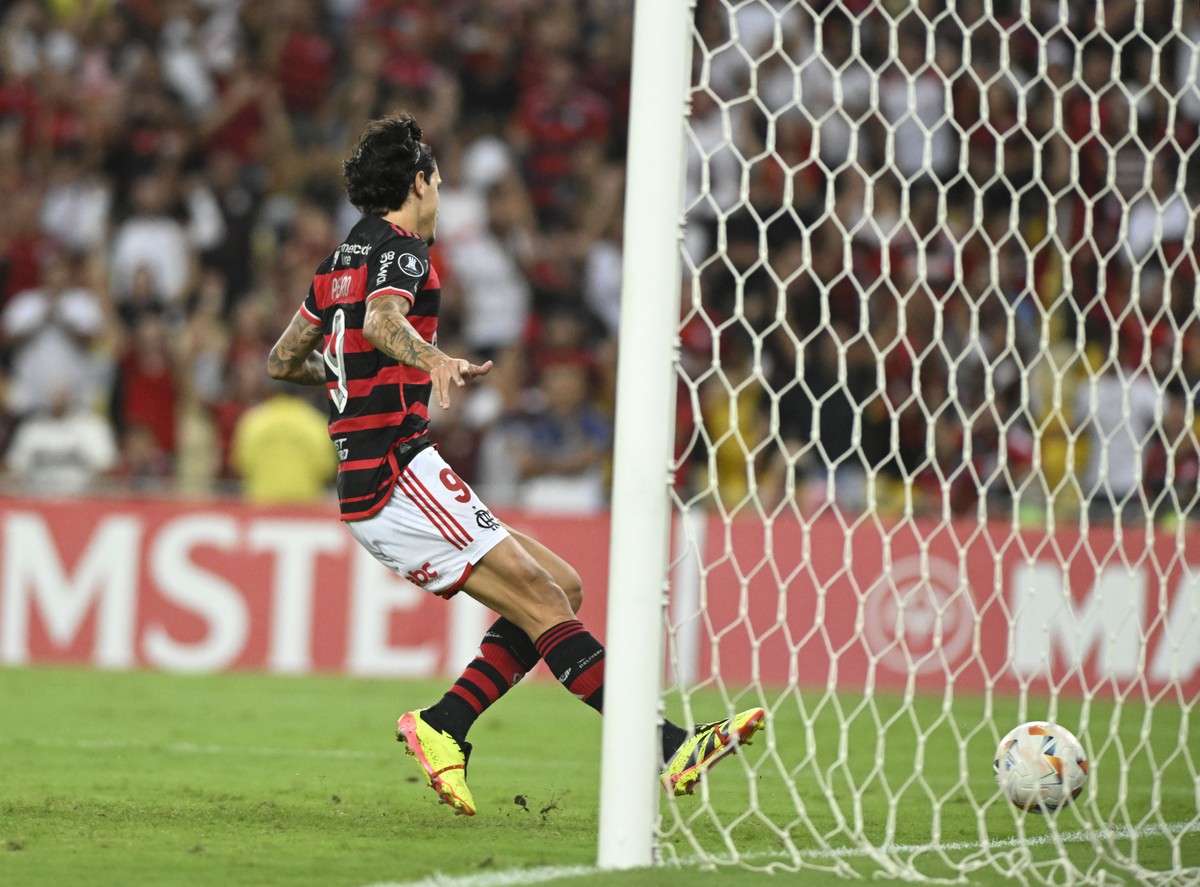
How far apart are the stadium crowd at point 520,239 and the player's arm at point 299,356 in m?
4.45

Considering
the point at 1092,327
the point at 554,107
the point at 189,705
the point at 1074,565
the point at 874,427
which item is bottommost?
the point at 189,705

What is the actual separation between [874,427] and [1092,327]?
1.52m

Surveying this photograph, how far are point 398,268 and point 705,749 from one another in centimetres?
166

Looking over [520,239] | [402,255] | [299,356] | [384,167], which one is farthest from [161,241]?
[402,255]

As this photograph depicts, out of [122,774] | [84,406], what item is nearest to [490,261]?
[84,406]

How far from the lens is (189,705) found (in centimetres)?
931

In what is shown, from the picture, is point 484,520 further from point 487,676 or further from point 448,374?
point 448,374

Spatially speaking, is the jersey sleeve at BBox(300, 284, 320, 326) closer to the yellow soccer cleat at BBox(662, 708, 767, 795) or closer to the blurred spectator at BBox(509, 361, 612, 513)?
the yellow soccer cleat at BBox(662, 708, 767, 795)

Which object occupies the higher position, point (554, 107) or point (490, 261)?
point (554, 107)

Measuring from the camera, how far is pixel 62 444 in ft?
38.8

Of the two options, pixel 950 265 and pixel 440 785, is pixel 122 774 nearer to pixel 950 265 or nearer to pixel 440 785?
pixel 440 785

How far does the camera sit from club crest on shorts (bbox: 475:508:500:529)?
5.19 meters

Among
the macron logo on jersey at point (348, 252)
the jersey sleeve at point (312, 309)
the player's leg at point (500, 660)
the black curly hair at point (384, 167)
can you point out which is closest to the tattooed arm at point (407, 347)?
the macron logo on jersey at point (348, 252)

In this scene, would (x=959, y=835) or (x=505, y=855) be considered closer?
(x=505, y=855)
